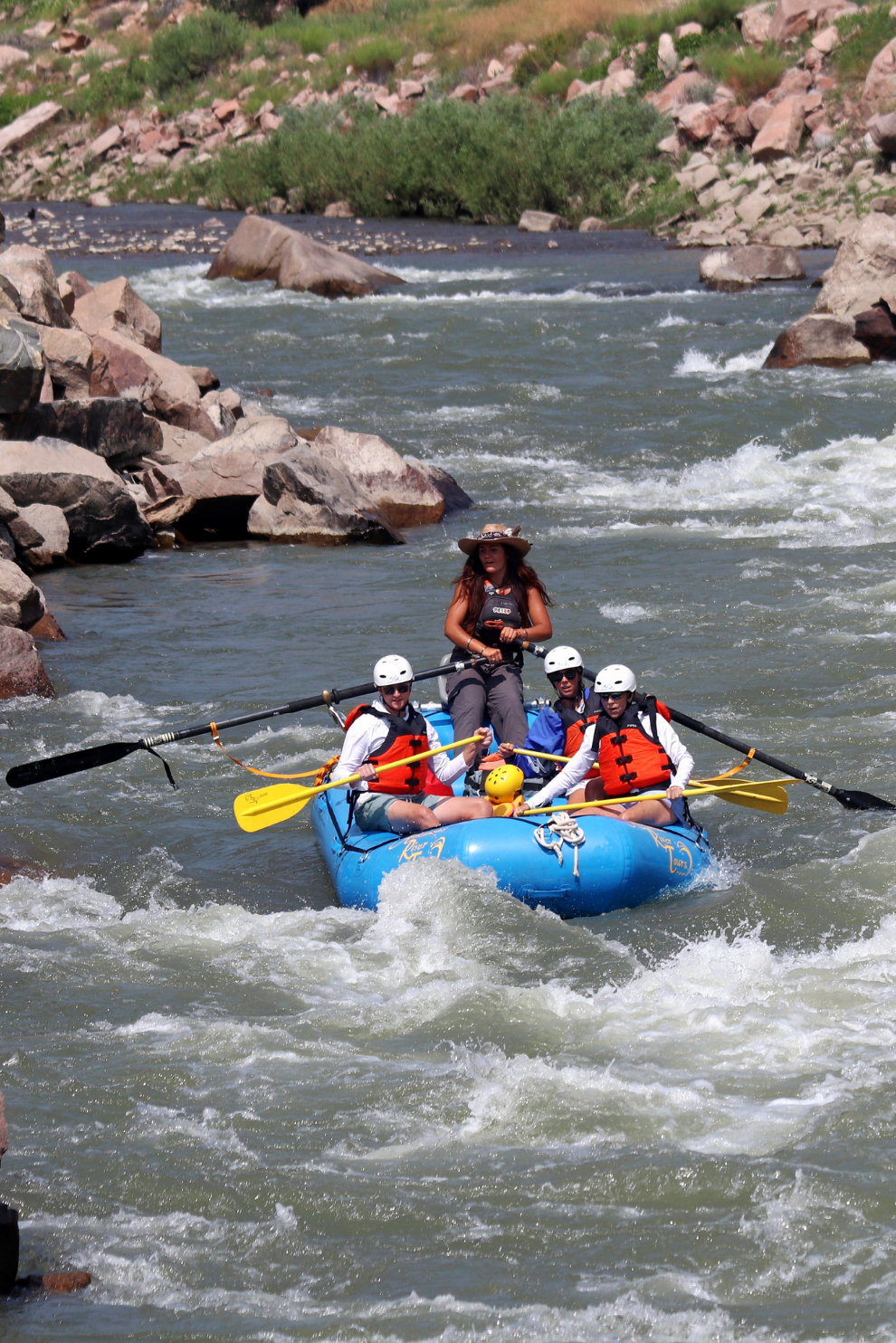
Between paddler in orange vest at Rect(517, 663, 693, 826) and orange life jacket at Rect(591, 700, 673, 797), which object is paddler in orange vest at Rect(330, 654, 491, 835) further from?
orange life jacket at Rect(591, 700, 673, 797)

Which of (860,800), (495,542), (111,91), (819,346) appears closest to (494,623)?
(495,542)

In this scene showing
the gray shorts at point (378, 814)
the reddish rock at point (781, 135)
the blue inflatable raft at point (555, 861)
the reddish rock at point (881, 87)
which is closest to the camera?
the blue inflatable raft at point (555, 861)

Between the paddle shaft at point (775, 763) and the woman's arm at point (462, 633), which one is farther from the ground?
the woman's arm at point (462, 633)

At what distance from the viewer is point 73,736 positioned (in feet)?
27.9

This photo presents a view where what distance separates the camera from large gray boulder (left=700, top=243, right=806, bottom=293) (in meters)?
23.7

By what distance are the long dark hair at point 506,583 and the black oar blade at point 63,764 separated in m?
1.76

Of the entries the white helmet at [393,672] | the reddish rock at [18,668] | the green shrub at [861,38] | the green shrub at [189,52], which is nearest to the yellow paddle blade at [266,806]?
the white helmet at [393,672]

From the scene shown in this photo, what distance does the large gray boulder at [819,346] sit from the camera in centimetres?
1830

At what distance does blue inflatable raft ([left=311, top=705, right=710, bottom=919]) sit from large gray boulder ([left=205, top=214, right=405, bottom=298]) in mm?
18408

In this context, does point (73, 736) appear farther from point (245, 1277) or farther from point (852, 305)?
point (852, 305)

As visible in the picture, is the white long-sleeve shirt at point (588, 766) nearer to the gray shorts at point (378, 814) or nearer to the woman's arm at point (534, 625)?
the gray shorts at point (378, 814)

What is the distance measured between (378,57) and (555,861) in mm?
40920

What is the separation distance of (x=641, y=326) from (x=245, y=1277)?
18.0m

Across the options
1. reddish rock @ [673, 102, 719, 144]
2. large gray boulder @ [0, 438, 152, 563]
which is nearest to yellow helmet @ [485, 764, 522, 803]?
large gray boulder @ [0, 438, 152, 563]
